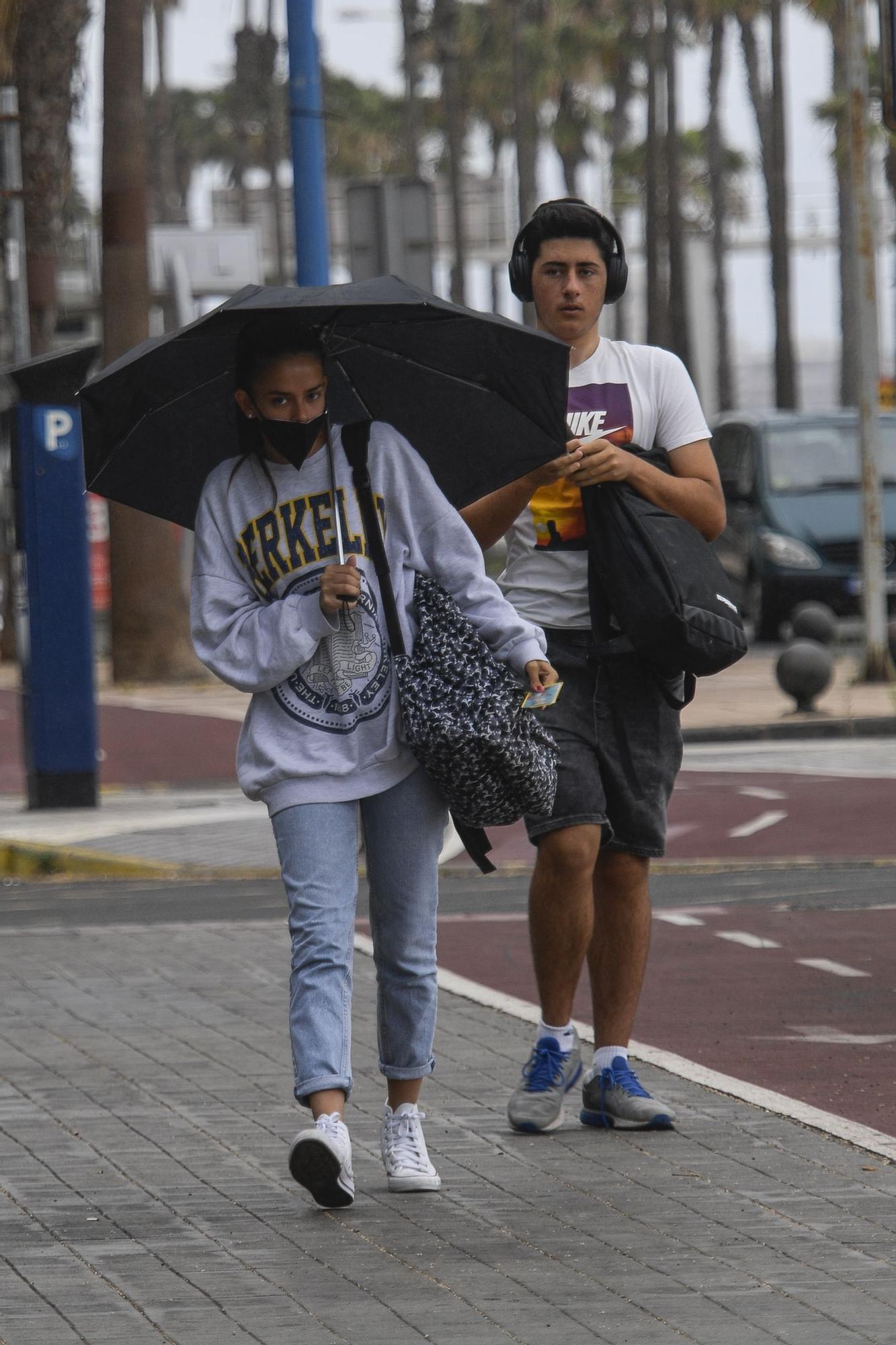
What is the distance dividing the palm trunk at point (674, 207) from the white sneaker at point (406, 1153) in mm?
39630

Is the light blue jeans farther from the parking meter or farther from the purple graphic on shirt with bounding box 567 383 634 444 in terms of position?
the parking meter

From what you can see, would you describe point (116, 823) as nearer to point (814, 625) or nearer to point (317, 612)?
point (317, 612)

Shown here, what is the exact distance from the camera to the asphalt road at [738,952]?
21.3ft

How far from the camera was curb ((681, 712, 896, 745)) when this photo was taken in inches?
648

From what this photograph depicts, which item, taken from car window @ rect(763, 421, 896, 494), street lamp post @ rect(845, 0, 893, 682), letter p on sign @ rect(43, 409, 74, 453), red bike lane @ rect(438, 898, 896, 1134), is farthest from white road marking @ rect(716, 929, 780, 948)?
car window @ rect(763, 421, 896, 494)

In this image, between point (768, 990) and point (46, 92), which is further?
point (46, 92)

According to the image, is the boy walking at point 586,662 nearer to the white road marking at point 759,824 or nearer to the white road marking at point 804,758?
the white road marking at point 759,824

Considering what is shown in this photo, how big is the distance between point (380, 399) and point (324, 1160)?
1.67 meters

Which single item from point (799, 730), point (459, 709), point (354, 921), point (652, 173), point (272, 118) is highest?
point (272, 118)

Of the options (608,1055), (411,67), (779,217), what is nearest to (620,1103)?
(608,1055)

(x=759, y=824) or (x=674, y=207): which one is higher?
(x=674, y=207)

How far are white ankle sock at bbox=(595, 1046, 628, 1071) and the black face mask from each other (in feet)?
5.37

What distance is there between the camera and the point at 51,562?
13.3 metres

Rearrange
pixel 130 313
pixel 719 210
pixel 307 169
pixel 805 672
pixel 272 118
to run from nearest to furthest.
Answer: pixel 307 169, pixel 805 672, pixel 130 313, pixel 719 210, pixel 272 118
